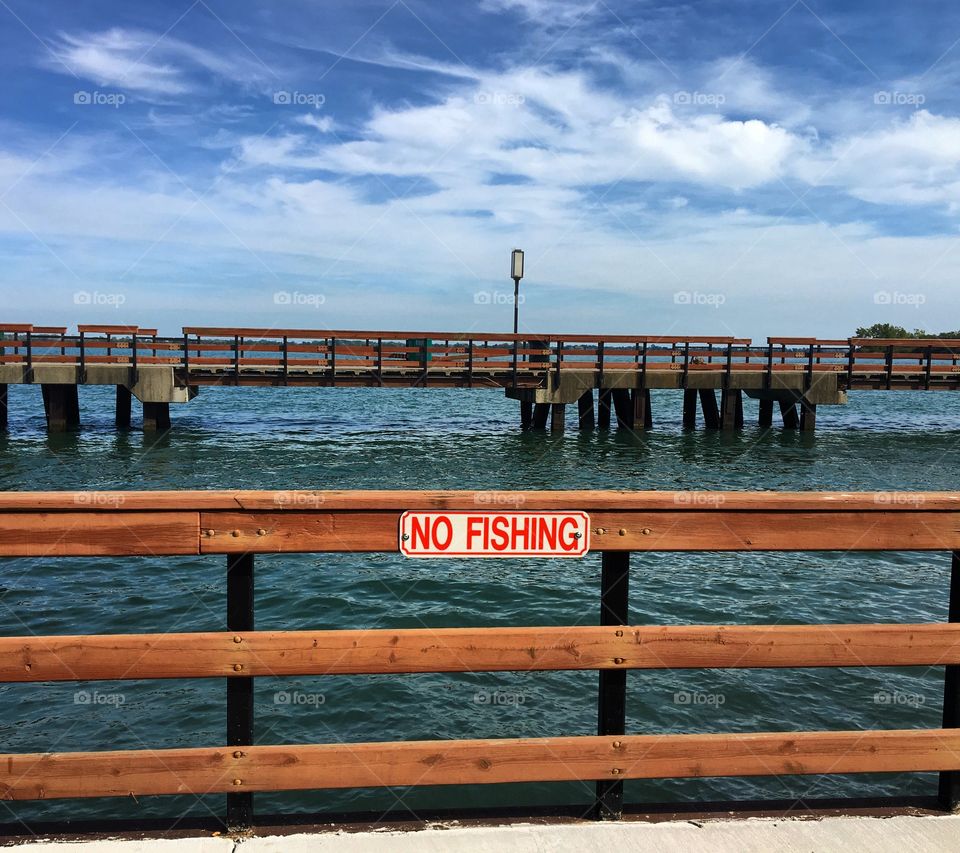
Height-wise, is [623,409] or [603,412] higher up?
[623,409]

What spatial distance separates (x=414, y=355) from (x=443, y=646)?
76.4 ft

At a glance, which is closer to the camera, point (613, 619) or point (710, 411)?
point (613, 619)

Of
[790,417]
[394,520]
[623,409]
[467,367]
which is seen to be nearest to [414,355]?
[467,367]

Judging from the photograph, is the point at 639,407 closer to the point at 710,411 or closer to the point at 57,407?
the point at 710,411

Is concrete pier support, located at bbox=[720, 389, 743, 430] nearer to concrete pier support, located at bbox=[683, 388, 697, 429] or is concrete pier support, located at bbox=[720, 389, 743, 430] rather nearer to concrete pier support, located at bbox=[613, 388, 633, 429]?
concrete pier support, located at bbox=[683, 388, 697, 429]

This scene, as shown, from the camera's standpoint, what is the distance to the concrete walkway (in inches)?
107

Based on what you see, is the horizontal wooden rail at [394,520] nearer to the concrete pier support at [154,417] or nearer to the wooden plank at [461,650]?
the wooden plank at [461,650]

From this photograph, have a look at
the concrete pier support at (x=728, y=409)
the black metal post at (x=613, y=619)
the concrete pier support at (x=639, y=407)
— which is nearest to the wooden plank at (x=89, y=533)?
the black metal post at (x=613, y=619)

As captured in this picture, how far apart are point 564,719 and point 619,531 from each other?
3.44 m

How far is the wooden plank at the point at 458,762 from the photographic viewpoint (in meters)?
2.61

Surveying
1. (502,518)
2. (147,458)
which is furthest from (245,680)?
(147,458)

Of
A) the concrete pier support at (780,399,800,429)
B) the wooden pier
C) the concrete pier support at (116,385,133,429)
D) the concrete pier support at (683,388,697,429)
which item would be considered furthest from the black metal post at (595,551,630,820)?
the concrete pier support at (780,399,800,429)

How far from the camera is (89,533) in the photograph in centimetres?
256

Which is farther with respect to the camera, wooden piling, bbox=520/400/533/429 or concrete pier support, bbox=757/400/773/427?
concrete pier support, bbox=757/400/773/427
